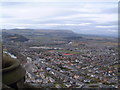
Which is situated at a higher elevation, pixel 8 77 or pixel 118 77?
pixel 8 77

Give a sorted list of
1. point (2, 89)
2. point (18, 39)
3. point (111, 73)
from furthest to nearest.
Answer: point (18, 39) → point (111, 73) → point (2, 89)

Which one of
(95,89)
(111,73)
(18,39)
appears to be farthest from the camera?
(18,39)

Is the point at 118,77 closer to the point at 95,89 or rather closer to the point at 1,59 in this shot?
the point at 95,89

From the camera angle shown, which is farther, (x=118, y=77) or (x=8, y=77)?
(x=118, y=77)

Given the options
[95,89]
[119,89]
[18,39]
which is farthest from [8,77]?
[18,39]

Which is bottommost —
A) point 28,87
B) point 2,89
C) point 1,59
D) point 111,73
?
point 111,73

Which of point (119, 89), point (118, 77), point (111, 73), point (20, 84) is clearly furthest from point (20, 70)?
point (111, 73)

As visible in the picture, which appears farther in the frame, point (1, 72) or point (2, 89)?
point (1, 72)

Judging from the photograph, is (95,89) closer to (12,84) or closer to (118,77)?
(118,77)

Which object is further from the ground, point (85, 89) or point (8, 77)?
point (8, 77)
